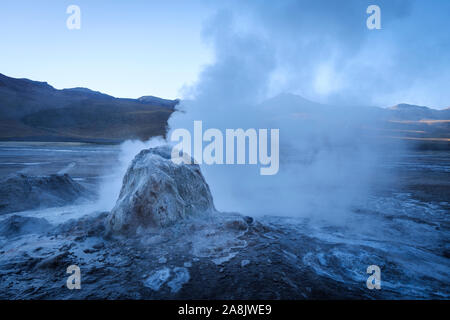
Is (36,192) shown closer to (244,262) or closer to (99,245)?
(99,245)

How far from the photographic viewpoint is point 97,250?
11.8ft

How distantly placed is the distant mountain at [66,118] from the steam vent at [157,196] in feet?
101

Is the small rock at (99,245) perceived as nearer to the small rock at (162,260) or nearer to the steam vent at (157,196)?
the steam vent at (157,196)

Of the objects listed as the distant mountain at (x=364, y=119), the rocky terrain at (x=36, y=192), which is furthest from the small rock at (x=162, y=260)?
the distant mountain at (x=364, y=119)

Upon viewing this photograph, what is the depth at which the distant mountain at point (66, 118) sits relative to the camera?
3653cm

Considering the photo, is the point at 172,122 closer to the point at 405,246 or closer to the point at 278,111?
the point at 405,246

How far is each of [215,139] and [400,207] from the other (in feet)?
19.9

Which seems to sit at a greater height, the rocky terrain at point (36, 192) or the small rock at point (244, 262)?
the rocky terrain at point (36, 192)

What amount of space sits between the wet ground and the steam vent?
0.25m

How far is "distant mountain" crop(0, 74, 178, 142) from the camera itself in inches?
1438

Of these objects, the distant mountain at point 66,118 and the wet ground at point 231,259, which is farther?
the distant mountain at point 66,118

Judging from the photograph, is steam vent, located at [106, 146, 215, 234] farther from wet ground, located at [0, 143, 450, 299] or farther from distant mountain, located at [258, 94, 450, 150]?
distant mountain, located at [258, 94, 450, 150]

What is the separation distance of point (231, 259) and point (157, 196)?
1645mm
